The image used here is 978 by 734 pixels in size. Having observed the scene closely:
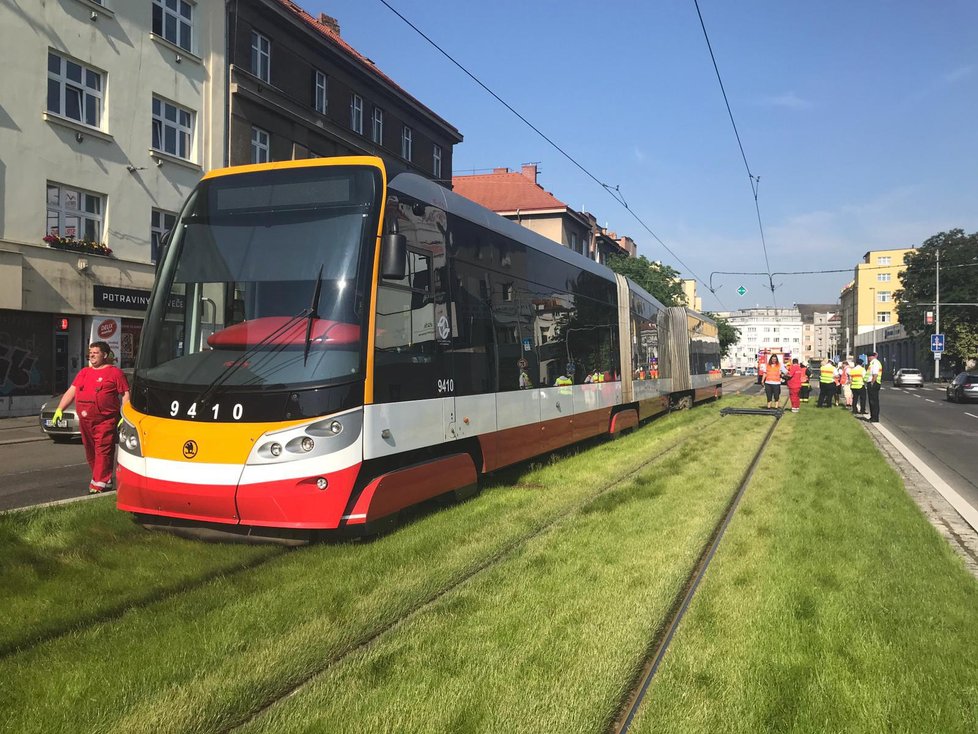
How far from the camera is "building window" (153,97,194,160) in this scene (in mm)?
22234

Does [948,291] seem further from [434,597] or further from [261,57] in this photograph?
[434,597]

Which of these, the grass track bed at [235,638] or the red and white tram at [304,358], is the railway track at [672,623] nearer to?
the grass track bed at [235,638]

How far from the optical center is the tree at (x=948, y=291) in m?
61.6

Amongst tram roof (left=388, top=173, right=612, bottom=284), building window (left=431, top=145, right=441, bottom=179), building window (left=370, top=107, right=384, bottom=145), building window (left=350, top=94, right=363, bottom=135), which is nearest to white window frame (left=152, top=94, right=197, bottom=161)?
building window (left=350, top=94, right=363, bottom=135)

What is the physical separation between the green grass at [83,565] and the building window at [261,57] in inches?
866

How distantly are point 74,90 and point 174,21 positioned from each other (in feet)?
14.3

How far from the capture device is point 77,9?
64.2 feet

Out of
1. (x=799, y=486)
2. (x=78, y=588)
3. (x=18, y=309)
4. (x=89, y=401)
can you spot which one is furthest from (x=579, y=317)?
(x=18, y=309)

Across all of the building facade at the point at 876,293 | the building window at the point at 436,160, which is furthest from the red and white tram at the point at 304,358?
the building facade at the point at 876,293

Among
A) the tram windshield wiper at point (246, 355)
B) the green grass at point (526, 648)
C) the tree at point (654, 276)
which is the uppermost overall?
the tree at point (654, 276)

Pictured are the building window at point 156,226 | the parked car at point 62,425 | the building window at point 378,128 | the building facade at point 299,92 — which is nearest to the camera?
the parked car at point 62,425

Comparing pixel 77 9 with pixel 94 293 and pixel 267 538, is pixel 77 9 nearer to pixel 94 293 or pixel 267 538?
pixel 94 293

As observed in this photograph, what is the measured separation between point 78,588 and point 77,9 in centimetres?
2013

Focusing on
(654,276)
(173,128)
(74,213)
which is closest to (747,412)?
(74,213)
